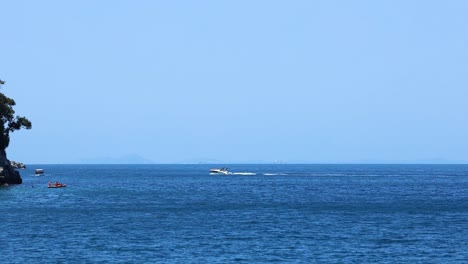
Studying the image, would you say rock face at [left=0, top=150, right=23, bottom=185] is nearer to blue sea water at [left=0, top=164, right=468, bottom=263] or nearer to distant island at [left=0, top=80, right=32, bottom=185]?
distant island at [left=0, top=80, right=32, bottom=185]

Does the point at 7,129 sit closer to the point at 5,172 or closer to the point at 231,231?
the point at 5,172

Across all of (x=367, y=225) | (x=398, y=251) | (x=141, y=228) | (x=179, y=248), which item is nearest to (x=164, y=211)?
(x=141, y=228)

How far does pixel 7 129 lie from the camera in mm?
139125

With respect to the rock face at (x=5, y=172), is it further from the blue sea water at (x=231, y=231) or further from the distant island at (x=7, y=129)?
the blue sea water at (x=231, y=231)

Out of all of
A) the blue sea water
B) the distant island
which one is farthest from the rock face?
the blue sea water

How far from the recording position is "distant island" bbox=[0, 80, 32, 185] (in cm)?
13226

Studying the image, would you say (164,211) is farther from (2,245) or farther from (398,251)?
(398,251)

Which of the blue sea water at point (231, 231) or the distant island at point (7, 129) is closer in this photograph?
the blue sea water at point (231, 231)

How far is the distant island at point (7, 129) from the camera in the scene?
132 metres

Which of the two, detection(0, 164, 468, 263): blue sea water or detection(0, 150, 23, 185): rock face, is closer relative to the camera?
detection(0, 164, 468, 263): blue sea water

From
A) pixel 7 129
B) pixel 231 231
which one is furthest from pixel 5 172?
pixel 231 231

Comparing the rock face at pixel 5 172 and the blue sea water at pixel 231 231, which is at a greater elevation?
the rock face at pixel 5 172

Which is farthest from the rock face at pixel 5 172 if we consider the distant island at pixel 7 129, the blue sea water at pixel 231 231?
the blue sea water at pixel 231 231

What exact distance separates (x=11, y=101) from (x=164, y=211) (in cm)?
6828
